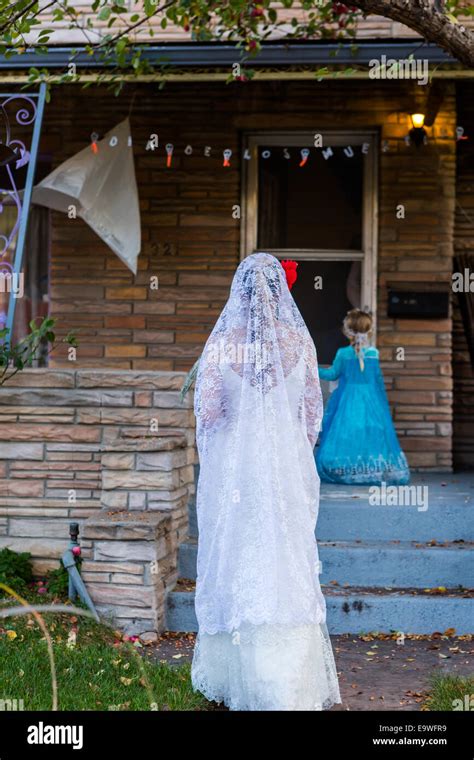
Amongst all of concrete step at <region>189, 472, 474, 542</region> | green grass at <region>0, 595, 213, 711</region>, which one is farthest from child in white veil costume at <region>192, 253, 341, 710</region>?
concrete step at <region>189, 472, 474, 542</region>

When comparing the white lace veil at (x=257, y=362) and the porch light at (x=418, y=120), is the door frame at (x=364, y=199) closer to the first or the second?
the porch light at (x=418, y=120)

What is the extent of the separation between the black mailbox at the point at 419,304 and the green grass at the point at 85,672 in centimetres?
417

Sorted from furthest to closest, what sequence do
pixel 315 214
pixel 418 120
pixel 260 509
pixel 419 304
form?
pixel 315 214, pixel 419 304, pixel 418 120, pixel 260 509

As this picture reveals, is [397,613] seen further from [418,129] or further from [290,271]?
[418,129]

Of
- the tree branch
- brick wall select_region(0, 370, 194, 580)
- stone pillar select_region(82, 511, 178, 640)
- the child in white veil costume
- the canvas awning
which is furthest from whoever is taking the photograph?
the canvas awning

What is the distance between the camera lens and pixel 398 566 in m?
6.50

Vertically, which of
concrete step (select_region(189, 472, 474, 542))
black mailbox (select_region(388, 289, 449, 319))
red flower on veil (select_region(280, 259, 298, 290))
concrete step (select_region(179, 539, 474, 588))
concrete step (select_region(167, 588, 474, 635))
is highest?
black mailbox (select_region(388, 289, 449, 319))

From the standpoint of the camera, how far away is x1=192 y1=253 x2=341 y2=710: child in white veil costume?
459cm

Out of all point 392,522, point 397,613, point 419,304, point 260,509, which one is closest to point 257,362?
point 260,509

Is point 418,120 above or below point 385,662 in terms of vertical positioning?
above

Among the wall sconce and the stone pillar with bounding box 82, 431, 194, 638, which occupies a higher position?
the wall sconce

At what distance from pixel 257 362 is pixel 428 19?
7.87 feet

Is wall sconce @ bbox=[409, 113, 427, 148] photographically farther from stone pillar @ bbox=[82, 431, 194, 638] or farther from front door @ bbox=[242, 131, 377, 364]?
stone pillar @ bbox=[82, 431, 194, 638]

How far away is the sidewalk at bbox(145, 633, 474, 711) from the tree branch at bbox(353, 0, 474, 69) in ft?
11.3
